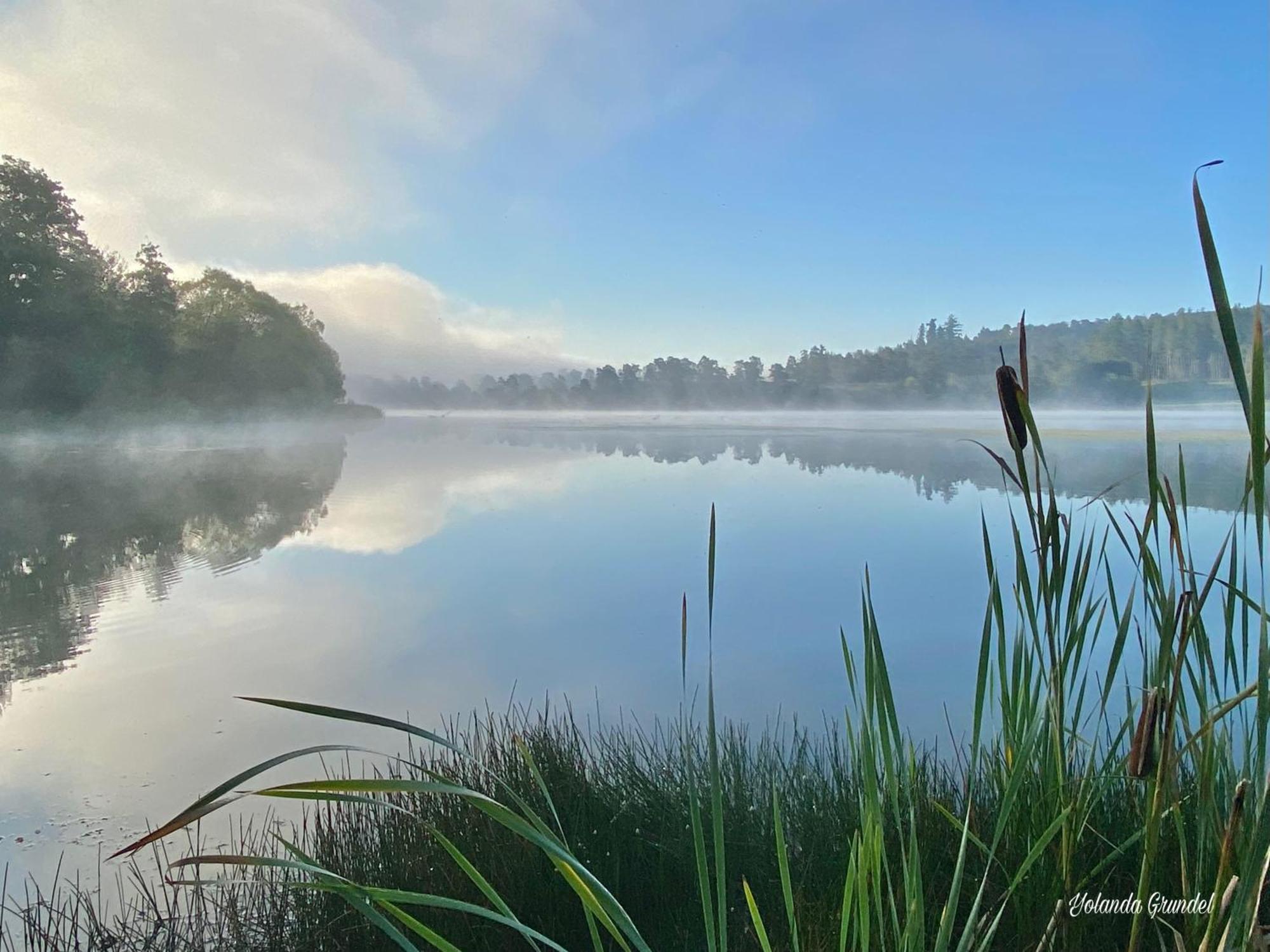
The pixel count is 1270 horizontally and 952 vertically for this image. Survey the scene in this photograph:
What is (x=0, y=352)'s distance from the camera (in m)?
6.37

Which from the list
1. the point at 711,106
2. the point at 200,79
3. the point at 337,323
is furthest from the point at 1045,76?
the point at 337,323

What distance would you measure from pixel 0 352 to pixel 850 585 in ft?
22.6

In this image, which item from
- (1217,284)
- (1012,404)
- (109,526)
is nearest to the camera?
(1217,284)

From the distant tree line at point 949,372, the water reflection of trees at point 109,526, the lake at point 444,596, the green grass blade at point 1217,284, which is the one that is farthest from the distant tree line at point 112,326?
the green grass blade at point 1217,284

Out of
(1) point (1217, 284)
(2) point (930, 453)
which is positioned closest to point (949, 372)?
(2) point (930, 453)

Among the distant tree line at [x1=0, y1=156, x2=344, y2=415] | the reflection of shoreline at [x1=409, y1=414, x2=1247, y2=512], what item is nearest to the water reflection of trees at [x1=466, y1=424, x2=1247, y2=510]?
the reflection of shoreline at [x1=409, y1=414, x2=1247, y2=512]

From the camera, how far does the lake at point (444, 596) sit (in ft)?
9.46

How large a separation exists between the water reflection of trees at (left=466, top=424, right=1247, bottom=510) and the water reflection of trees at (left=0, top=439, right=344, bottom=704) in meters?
4.54

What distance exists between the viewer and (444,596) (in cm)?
465

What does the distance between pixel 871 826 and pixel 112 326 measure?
8.99 meters

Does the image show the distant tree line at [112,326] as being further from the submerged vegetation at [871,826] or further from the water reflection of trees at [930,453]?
the submerged vegetation at [871,826]

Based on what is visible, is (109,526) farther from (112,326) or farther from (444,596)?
(444,596)

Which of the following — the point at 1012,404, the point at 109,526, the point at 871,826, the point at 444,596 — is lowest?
the point at 444,596

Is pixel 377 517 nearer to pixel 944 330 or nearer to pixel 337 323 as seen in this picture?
pixel 337 323
